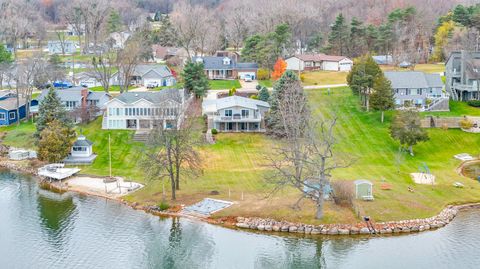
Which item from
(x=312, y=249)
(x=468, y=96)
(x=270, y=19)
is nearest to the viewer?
(x=312, y=249)

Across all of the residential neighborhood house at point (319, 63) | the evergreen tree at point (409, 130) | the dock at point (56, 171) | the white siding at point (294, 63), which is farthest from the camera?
the white siding at point (294, 63)

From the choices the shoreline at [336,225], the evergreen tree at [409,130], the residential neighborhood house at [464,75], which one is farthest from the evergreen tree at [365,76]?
the shoreline at [336,225]

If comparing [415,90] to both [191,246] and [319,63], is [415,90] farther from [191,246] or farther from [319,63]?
[191,246]

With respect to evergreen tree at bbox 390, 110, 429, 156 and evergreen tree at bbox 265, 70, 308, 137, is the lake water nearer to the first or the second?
evergreen tree at bbox 390, 110, 429, 156

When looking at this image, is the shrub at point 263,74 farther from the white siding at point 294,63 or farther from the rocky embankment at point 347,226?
the rocky embankment at point 347,226

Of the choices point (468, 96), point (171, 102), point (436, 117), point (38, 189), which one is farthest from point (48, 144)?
point (468, 96)

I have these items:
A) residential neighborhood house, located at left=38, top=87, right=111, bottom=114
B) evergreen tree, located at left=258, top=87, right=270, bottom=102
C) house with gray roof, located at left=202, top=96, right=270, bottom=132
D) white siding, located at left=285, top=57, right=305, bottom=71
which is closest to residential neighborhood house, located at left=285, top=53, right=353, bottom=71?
white siding, located at left=285, top=57, right=305, bottom=71

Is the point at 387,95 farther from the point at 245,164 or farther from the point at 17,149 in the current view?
the point at 17,149
